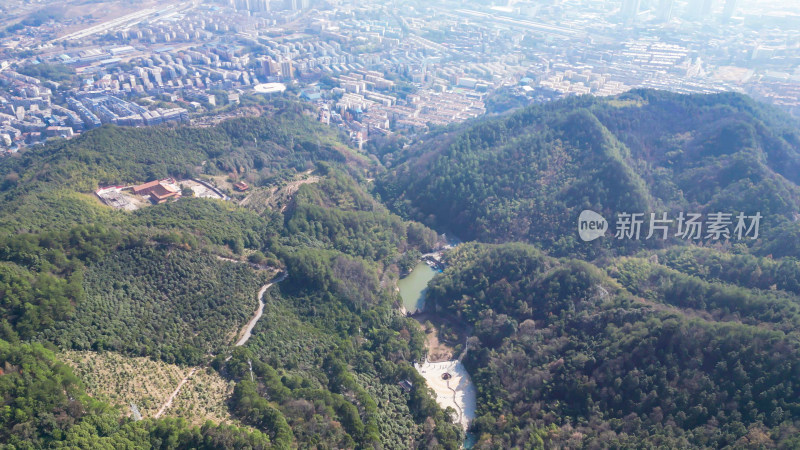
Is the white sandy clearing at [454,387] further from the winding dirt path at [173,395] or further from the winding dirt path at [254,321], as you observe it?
the winding dirt path at [173,395]

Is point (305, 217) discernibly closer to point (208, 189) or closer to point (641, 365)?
point (208, 189)

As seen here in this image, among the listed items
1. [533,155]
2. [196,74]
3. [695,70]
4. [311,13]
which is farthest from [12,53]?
[695,70]

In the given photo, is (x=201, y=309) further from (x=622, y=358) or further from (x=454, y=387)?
(x=622, y=358)

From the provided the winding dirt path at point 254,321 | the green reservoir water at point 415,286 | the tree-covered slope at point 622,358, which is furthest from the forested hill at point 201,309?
the tree-covered slope at point 622,358

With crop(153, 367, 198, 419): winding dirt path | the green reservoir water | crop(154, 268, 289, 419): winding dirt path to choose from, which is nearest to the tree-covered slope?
the green reservoir water

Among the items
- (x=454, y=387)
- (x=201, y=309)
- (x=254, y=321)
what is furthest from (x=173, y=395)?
(x=454, y=387)

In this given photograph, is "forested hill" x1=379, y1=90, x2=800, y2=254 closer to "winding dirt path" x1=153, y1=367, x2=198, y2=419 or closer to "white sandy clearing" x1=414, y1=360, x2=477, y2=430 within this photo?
"white sandy clearing" x1=414, y1=360, x2=477, y2=430
